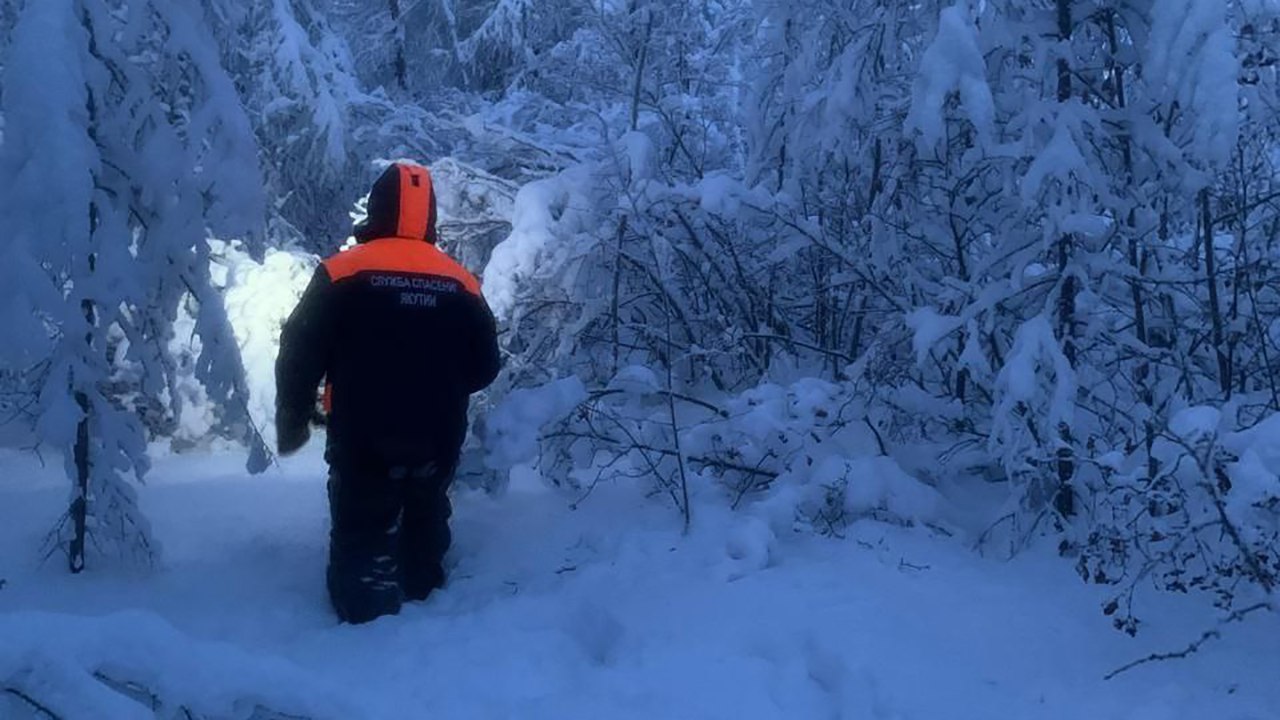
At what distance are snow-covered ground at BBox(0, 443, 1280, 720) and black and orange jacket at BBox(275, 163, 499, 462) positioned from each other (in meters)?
0.75

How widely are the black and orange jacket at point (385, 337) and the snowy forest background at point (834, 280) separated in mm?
480

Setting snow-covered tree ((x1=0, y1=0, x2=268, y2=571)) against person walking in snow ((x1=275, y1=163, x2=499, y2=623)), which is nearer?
snow-covered tree ((x1=0, y1=0, x2=268, y2=571))

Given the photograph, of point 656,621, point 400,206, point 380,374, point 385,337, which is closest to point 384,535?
point 380,374

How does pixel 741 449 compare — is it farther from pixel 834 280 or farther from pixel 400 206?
pixel 400 206

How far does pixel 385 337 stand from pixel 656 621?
5.44 feet

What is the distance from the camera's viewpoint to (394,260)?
4547 mm

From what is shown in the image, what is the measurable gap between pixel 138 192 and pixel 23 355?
89cm

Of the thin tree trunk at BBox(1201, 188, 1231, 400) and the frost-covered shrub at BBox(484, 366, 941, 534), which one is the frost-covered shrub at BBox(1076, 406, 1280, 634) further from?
the frost-covered shrub at BBox(484, 366, 941, 534)

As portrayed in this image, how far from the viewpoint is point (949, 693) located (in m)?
3.41

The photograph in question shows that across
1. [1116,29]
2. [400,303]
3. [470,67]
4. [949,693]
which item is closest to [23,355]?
[400,303]

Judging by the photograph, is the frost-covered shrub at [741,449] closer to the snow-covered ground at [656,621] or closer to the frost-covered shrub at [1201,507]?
the snow-covered ground at [656,621]

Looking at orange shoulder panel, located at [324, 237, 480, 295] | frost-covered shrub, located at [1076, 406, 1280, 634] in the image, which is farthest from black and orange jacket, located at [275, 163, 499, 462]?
frost-covered shrub, located at [1076, 406, 1280, 634]

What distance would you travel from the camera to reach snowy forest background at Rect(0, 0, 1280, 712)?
4039mm

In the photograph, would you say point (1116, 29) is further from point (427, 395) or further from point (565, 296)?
point (427, 395)
